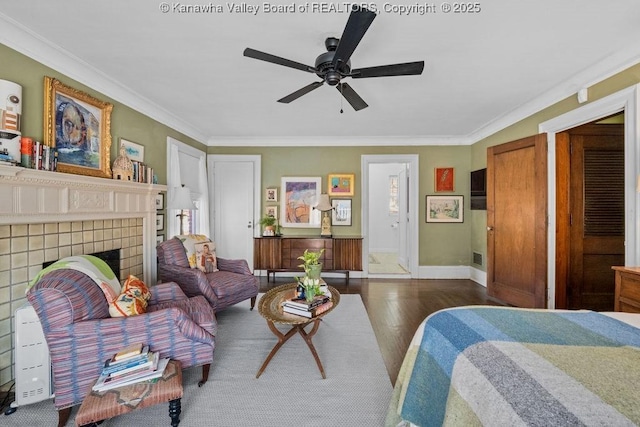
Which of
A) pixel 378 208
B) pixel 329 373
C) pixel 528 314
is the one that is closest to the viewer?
pixel 528 314

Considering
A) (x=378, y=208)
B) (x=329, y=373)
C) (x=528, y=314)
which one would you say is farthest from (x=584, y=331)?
(x=378, y=208)

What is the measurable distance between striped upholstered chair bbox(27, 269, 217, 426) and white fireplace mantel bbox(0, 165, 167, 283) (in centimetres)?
66

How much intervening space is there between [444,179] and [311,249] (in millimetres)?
2717

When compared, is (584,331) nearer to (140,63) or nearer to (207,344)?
(207,344)

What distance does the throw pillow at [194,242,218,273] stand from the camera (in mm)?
3357

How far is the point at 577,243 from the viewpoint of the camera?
3.18 meters

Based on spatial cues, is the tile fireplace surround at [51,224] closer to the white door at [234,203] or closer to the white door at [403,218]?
the white door at [234,203]

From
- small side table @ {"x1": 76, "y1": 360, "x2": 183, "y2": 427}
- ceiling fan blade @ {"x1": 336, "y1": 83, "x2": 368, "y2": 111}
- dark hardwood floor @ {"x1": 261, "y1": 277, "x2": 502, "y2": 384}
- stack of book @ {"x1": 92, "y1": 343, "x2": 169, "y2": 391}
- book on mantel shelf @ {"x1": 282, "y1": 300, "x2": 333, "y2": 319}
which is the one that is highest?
ceiling fan blade @ {"x1": 336, "y1": 83, "x2": 368, "y2": 111}

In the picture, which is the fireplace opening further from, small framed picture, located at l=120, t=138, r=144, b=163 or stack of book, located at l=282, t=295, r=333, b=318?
stack of book, located at l=282, t=295, r=333, b=318

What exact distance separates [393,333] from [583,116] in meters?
2.84

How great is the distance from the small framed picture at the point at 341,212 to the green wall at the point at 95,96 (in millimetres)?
2686

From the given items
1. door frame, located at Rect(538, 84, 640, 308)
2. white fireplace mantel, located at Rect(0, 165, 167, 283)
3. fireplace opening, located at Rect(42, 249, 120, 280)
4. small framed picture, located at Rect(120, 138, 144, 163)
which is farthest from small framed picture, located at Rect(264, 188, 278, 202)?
door frame, located at Rect(538, 84, 640, 308)

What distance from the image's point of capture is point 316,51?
2246 millimetres

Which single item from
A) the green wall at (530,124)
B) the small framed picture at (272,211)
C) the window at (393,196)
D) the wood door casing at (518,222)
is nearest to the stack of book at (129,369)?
→ the small framed picture at (272,211)
